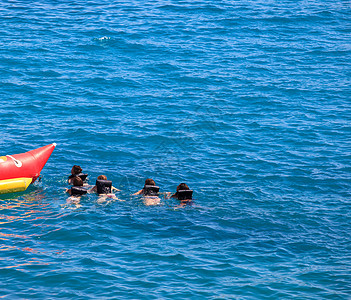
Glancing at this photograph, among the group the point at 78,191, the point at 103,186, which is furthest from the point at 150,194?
the point at 78,191

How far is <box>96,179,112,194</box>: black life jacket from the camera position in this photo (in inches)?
614

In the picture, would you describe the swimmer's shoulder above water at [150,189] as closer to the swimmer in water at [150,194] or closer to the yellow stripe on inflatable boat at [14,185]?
the swimmer in water at [150,194]

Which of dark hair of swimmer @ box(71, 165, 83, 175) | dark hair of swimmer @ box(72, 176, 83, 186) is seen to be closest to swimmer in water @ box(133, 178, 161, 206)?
dark hair of swimmer @ box(72, 176, 83, 186)

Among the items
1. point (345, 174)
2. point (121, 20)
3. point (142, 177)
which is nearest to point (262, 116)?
point (345, 174)

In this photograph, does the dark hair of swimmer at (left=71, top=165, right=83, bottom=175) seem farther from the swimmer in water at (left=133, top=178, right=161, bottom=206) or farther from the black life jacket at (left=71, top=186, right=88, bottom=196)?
the swimmer in water at (left=133, top=178, right=161, bottom=206)

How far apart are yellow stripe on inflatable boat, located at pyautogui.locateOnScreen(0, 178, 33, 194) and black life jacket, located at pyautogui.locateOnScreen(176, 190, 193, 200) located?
4.85 meters

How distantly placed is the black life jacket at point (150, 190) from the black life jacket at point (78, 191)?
1866mm

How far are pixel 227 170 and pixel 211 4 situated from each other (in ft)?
75.3

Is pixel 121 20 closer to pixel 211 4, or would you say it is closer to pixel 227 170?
pixel 211 4

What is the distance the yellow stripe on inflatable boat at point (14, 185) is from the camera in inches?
605

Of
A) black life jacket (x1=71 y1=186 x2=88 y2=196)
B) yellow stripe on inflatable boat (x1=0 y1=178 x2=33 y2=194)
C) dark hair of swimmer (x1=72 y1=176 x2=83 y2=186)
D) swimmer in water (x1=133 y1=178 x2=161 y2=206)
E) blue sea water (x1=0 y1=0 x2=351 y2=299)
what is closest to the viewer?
blue sea water (x1=0 y1=0 x2=351 y2=299)

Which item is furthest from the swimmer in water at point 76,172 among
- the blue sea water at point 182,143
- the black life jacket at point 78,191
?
the black life jacket at point 78,191

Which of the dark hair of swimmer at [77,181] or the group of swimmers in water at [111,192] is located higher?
the dark hair of swimmer at [77,181]

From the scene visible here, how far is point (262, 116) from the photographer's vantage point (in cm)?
2309
